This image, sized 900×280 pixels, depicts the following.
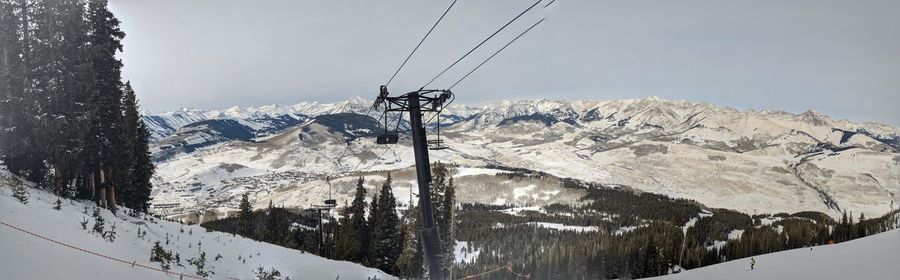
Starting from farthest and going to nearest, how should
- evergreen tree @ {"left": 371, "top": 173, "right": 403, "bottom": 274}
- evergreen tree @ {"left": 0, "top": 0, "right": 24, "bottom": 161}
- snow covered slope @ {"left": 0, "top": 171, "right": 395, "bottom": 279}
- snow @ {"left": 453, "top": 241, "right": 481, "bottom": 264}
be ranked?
snow @ {"left": 453, "top": 241, "right": 481, "bottom": 264} → evergreen tree @ {"left": 371, "top": 173, "right": 403, "bottom": 274} → evergreen tree @ {"left": 0, "top": 0, "right": 24, "bottom": 161} → snow covered slope @ {"left": 0, "top": 171, "right": 395, "bottom": 279}

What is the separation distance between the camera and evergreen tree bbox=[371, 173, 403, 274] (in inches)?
3145

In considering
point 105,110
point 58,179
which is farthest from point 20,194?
point 105,110

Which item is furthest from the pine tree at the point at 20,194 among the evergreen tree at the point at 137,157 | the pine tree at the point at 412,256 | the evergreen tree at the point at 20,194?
the pine tree at the point at 412,256

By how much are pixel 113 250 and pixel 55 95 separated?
17763 mm

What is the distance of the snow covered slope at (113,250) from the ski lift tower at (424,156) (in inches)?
494

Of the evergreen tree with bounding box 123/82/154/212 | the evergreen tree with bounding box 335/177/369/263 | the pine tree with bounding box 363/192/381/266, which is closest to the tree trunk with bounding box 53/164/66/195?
the evergreen tree with bounding box 123/82/154/212

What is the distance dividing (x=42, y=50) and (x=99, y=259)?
73.4 feet

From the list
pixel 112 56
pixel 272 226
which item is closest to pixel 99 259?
pixel 112 56

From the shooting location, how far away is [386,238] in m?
81.3

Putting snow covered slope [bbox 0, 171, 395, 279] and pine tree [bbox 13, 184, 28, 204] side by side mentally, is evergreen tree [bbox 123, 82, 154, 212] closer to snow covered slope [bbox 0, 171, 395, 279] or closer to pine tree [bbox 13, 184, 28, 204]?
snow covered slope [bbox 0, 171, 395, 279]

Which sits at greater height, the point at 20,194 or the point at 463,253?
the point at 20,194

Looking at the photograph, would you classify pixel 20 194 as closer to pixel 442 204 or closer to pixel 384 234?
pixel 442 204

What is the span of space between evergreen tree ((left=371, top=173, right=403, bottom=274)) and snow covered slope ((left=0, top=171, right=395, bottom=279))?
32.5 m

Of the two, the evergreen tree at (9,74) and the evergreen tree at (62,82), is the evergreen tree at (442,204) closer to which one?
the evergreen tree at (62,82)
